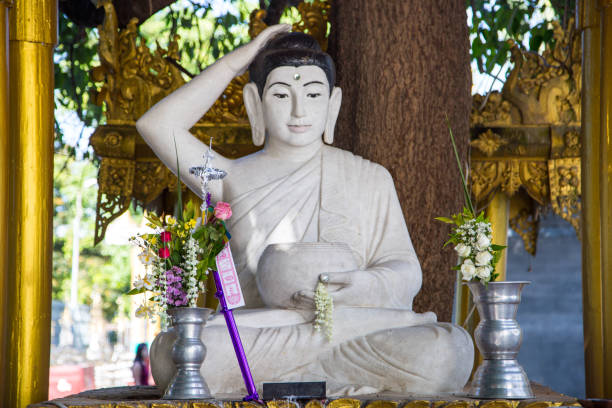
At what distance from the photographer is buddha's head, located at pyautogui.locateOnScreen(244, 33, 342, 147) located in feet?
13.3

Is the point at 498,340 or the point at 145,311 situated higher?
the point at 145,311

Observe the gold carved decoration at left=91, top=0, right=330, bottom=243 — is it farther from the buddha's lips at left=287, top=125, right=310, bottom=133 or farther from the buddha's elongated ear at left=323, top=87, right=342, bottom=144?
the buddha's lips at left=287, top=125, right=310, bottom=133

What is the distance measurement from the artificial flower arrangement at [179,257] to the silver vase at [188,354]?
4 centimetres

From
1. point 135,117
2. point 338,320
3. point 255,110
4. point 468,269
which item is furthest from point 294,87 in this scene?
point 135,117

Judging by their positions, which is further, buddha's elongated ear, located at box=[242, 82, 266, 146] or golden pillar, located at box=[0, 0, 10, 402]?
buddha's elongated ear, located at box=[242, 82, 266, 146]

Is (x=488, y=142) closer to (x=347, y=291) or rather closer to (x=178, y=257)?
(x=347, y=291)

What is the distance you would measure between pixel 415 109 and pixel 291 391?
7.18ft

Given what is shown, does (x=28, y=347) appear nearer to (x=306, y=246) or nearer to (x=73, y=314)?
(x=306, y=246)

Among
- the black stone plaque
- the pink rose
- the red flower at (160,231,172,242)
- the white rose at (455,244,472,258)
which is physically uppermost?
the pink rose

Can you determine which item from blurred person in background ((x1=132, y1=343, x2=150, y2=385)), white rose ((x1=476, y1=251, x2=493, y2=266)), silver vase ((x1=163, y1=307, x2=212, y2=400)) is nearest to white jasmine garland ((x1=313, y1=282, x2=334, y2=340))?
silver vase ((x1=163, y1=307, x2=212, y2=400))

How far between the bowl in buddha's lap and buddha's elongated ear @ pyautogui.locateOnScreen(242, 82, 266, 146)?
2.49ft

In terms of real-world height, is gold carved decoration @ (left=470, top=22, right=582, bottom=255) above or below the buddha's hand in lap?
above

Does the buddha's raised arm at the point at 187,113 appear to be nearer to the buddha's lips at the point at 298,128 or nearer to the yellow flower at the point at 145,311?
the buddha's lips at the point at 298,128

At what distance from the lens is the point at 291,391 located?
3.17 meters
